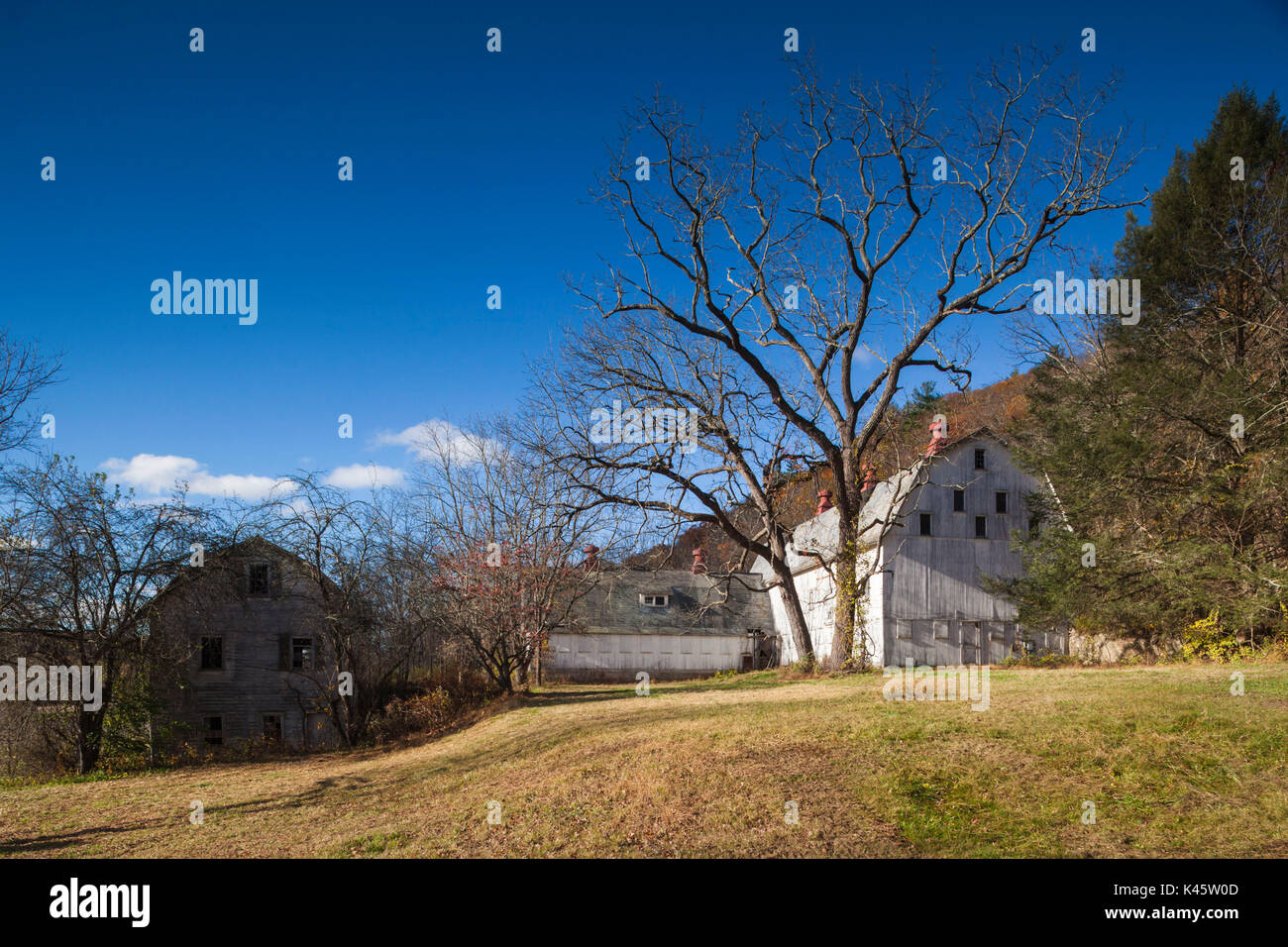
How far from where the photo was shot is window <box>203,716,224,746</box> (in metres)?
26.6

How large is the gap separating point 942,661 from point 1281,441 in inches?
576

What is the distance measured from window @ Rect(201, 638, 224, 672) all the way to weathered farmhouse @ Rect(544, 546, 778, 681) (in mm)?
13048

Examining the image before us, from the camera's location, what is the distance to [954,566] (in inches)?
1232

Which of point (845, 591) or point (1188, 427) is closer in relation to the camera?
point (1188, 427)

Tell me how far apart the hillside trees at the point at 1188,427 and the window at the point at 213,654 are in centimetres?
2612

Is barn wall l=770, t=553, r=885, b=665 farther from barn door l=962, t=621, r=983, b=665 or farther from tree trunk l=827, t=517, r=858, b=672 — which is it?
tree trunk l=827, t=517, r=858, b=672

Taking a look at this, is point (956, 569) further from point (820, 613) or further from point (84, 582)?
point (84, 582)

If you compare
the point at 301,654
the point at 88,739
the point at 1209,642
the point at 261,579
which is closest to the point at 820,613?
the point at 1209,642

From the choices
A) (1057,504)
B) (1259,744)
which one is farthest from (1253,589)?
(1259,744)

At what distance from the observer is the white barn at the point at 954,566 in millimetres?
30625

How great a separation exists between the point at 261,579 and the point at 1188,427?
90.7 ft

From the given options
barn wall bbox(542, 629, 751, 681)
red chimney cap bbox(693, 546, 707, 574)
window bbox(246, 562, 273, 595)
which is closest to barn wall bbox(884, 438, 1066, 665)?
red chimney cap bbox(693, 546, 707, 574)

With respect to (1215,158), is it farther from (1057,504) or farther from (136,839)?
(136,839)
